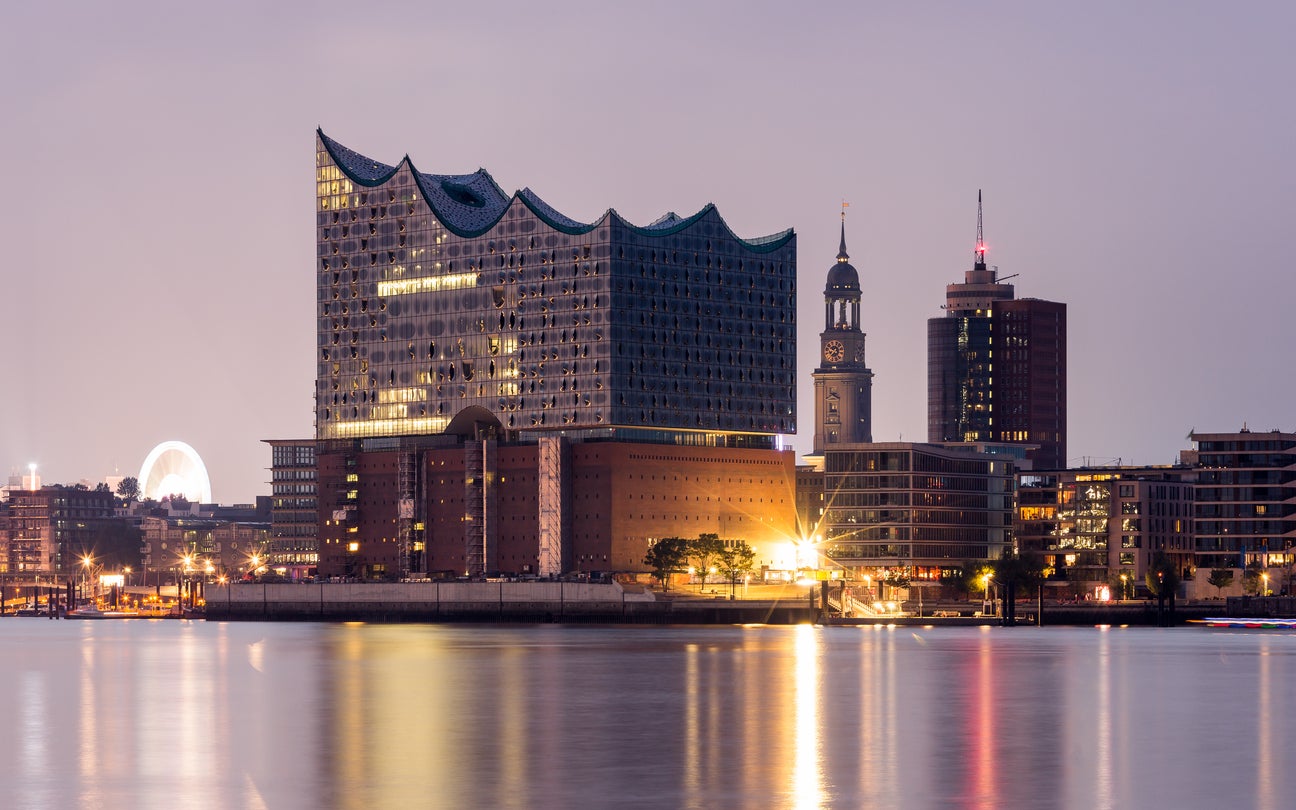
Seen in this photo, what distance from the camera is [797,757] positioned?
218 ft

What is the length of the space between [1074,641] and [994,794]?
4601 inches

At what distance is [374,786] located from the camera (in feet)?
192

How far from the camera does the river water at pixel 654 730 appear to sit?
190 ft

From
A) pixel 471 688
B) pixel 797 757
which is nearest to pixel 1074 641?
pixel 471 688

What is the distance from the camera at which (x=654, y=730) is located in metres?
76.6

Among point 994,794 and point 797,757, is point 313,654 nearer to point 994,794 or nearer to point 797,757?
point 797,757

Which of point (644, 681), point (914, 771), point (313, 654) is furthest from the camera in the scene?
point (313, 654)

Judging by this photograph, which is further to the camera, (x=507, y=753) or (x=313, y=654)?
(x=313, y=654)

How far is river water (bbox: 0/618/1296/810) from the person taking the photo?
2277 inches

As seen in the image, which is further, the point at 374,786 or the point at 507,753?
the point at 507,753

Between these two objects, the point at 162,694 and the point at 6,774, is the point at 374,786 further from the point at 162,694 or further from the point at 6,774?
the point at 162,694

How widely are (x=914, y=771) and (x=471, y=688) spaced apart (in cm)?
4285

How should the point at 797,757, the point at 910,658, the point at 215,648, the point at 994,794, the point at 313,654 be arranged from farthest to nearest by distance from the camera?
the point at 215,648
the point at 313,654
the point at 910,658
the point at 797,757
the point at 994,794

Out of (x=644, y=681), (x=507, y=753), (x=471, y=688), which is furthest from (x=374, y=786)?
(x=644, y=681)
